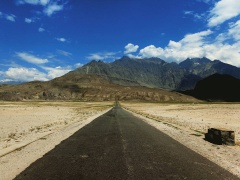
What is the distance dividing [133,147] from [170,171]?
488cm

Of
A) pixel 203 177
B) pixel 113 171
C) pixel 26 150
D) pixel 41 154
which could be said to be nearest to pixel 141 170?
pixel 113 171

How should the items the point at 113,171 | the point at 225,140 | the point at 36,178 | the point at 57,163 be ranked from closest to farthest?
1. the point at 36,178
2. the point at 113,171
3. the point at 57,163
4. the point at 225,140

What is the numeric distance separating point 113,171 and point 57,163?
103 inches

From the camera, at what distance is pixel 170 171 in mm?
9812

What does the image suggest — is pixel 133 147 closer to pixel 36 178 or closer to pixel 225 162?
pixel 225 162

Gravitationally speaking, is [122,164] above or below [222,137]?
below

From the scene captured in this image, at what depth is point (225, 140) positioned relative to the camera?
1681 centimetres

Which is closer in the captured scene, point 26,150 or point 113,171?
point 113,171

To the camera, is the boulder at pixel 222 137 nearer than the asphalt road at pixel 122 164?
No

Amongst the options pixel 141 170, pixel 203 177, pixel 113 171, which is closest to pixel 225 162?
pixel 203 177

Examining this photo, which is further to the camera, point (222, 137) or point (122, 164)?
point (222, 137)

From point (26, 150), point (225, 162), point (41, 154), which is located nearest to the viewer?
point (225, 162)

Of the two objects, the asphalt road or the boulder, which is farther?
the boulder

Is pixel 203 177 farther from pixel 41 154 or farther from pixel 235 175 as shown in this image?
pixel 41 154
